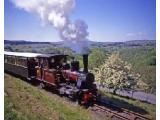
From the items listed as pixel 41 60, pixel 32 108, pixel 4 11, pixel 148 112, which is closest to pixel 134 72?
pixel 148 112

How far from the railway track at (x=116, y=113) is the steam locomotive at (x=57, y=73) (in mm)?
521

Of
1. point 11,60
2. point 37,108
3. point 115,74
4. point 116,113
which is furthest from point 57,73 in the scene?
point 11,60

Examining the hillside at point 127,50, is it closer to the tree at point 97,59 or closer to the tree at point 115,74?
the tree at point 97,59

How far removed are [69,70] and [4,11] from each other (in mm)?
2284

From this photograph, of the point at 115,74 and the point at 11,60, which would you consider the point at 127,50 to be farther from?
the point at 11,60

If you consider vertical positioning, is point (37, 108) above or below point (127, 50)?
below

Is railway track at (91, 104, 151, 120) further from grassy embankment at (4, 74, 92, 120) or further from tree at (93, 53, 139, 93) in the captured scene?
tree at (93, 53, 139, 93)

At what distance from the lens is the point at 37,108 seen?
6215mm

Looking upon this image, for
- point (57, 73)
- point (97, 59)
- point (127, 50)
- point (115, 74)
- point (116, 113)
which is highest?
point (127, 50)

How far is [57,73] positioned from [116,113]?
2331 mm

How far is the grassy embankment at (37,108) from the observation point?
5766mm

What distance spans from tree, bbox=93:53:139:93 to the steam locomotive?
4.26ft

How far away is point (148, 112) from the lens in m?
6.61
